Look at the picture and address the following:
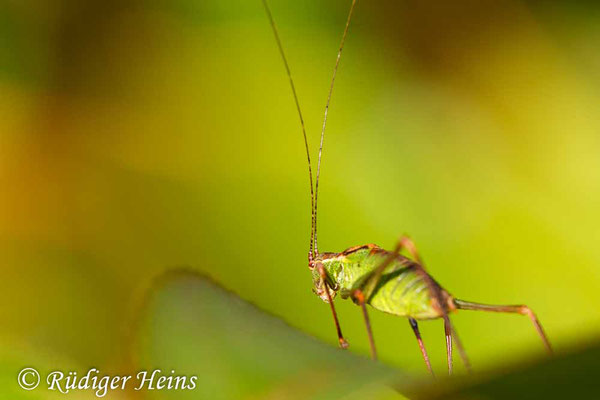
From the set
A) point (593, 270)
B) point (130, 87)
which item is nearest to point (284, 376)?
point (593, 270)

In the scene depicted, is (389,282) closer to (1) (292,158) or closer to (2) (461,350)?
(2) (461,350)

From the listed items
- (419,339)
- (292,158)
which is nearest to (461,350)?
(419,339)

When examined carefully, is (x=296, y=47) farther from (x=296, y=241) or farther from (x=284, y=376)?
(x=284, y=376)

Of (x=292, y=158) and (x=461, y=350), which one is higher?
(x=292, y=158)

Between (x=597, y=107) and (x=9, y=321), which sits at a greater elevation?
(x=597, y=107)

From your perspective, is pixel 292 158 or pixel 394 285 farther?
pixel 292 158

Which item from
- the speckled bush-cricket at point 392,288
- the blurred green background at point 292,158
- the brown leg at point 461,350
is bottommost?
the brown leg at point 461,350
